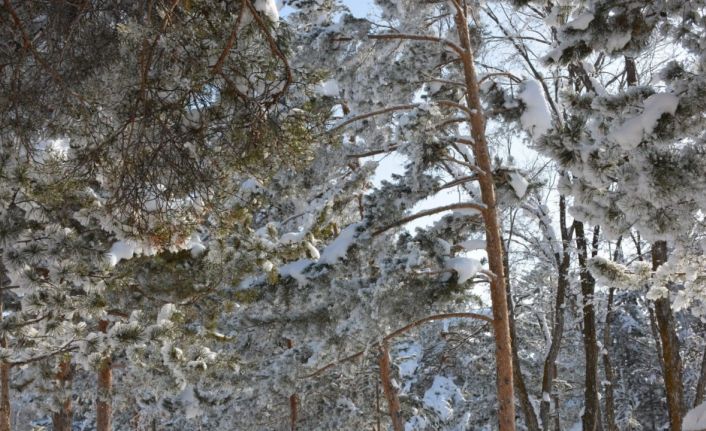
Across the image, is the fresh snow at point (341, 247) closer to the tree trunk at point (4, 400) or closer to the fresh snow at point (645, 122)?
the fresh snow at point (645, 122)

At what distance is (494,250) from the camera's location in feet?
21.3

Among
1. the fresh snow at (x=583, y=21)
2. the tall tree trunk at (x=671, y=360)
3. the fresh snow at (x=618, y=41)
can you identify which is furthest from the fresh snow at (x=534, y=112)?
the tall tree trunk at (x=671, y=360)

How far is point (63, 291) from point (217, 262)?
160 cm

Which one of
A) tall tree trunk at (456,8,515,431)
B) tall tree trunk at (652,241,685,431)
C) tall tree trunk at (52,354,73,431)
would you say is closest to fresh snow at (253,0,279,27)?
tall tree trunk at (456,8,515,431)

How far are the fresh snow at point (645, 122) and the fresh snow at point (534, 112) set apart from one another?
6.07 ft

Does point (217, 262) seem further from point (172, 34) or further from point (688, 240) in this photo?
point (688, 240)

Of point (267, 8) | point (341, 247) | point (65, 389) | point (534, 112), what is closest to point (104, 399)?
point (65, 389)

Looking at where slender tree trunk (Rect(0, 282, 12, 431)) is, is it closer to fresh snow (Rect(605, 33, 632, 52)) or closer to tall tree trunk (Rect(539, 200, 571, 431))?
fresh snow (Rect(605, 33, 632, 52))

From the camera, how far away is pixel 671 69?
4184 mm

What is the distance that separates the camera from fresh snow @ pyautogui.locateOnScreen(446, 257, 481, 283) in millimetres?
6066

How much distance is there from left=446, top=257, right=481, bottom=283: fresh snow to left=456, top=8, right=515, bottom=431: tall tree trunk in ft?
1.29

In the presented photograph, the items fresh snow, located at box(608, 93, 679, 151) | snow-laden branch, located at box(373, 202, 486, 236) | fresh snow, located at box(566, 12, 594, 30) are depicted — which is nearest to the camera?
fresh snow, located at box(608, 93, 679, 151)

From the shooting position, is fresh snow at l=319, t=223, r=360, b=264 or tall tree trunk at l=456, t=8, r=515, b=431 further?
fresh snow at l=319, t=223, r=360, b=264

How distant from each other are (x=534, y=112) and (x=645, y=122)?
2310 millimetres
